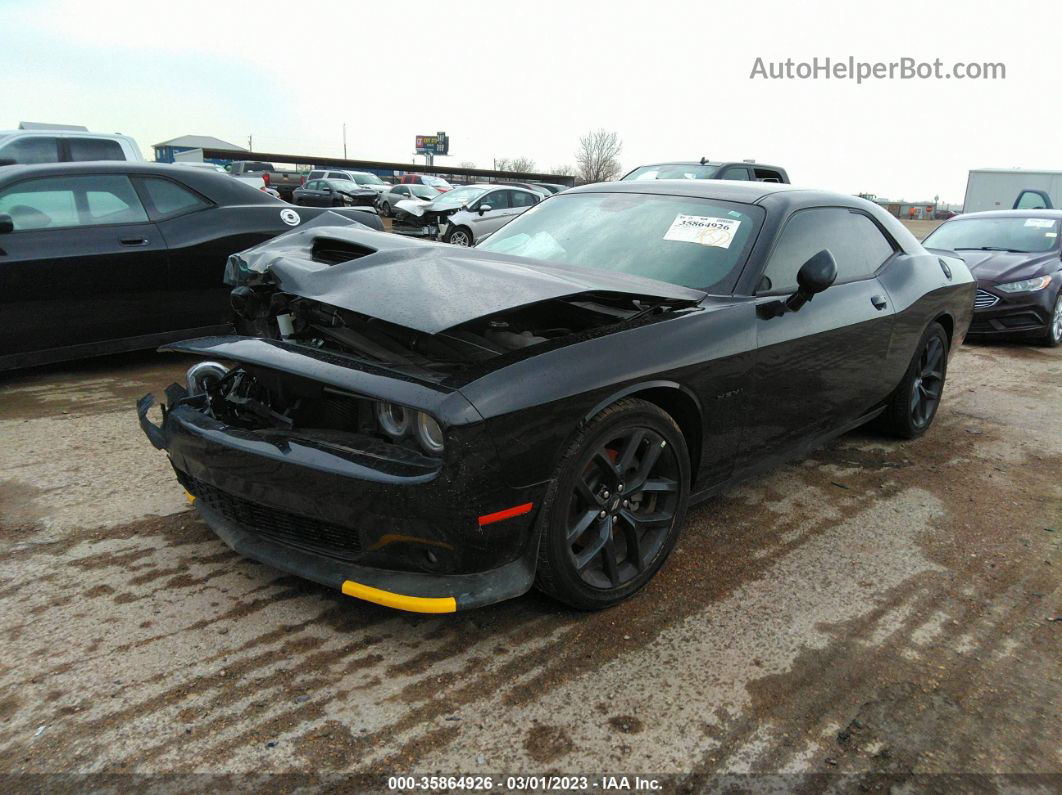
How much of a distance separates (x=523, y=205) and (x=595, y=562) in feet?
47.0

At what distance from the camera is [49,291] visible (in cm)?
501

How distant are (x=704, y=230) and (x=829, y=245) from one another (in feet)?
2.63

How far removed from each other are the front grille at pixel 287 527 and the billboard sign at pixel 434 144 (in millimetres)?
86977

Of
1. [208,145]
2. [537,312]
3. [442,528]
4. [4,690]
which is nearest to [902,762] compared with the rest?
[442,528]

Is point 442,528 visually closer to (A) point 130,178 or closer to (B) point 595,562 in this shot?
(B) point 595,562

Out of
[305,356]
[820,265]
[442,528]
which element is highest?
[820,265]

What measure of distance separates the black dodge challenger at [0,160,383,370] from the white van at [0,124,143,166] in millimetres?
2620

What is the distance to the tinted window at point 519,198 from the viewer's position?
639 inches

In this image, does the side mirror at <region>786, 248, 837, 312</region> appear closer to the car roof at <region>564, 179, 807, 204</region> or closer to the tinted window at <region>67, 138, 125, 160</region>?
the car roof at <region>564, 179, 807, 204</region>

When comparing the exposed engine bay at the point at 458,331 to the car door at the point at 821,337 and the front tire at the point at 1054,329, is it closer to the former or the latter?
Result: the car door at the point at 821,337

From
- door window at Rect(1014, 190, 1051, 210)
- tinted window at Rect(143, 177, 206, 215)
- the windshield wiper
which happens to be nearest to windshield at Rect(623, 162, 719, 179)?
the windshield wiper

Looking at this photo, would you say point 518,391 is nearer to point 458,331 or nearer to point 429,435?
point 429,435

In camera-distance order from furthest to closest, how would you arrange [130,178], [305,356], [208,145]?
[208,145], [130,178], [305,356]

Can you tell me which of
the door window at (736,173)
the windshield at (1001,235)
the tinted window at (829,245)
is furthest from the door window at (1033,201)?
the tinted window at (829,245)
